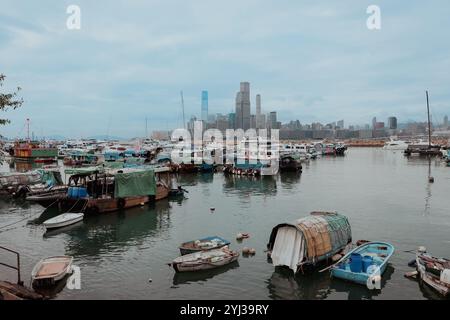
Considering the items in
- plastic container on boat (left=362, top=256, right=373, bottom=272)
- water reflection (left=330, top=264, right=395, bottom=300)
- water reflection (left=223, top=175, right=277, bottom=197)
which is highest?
water reflection (left=223, top=175, right=277, bottom=197)

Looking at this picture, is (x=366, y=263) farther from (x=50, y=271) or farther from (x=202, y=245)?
(x=50, y=271)

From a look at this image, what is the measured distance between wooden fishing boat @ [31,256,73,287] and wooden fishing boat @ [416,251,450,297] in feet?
55.5

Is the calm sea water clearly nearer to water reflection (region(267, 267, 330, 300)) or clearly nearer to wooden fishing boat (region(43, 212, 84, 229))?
water reflection (region(267, 267, 330, 300))

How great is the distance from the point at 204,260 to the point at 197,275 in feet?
2.90

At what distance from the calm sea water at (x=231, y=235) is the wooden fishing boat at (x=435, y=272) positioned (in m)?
0.47

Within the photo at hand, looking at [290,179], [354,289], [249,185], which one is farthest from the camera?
[290,179]

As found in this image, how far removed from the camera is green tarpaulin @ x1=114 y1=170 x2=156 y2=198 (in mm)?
34875

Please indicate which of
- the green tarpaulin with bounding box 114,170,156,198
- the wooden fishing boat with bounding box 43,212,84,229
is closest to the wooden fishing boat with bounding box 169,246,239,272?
the wooden fishing boat with bounding box 43,212,84,229

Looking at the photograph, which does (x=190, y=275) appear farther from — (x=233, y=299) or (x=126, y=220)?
(x=126, y=220)

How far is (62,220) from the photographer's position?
28766 mm

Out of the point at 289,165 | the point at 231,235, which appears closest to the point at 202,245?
the point at 231,235
